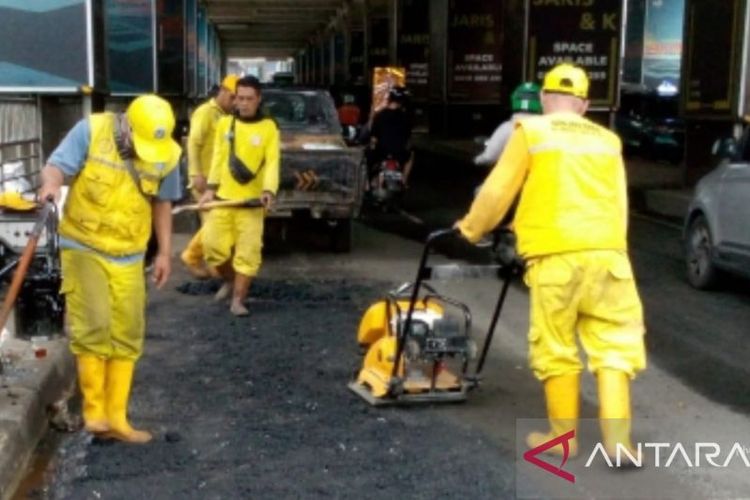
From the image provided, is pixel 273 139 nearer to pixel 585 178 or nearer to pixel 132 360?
pixel 132 360

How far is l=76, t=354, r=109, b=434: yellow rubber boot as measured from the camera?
20.3ft

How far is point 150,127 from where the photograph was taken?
240 inches

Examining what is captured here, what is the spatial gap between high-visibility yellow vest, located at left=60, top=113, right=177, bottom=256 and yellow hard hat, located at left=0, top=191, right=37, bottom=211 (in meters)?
2.09

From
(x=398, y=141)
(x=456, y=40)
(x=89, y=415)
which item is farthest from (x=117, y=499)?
(x=456, y=40)

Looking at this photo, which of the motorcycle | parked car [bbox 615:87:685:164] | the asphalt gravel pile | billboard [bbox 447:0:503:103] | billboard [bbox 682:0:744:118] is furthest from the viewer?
billboard [bbox 447:0:503:103]

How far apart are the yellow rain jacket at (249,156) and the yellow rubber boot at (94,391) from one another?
3418 mm

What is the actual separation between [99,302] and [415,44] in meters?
33.4

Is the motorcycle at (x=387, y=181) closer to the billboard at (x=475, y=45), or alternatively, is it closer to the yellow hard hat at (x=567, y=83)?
the yellow hard hat at (x=567, y=83)

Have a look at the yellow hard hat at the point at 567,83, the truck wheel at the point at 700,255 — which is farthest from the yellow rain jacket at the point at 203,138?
the yellow hard hat at the point at 567,83

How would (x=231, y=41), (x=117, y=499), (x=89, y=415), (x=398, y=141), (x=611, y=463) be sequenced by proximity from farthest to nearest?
(x=231, y=41)
(x=398, y=141)
(x=89, y=415)
(x=611, y=463)
(x=117, y=499)

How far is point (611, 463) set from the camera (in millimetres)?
5844

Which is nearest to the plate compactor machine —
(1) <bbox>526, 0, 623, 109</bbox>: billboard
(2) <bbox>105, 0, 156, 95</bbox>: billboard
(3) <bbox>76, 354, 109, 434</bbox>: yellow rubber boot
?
(3) <bbox>76, 354, 109, 434</bbox>: yellow rubber boot

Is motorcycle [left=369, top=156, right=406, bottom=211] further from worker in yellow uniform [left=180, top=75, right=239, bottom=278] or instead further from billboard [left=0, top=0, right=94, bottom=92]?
worker in yellow uniform [left=180, top=75, right=239, bottom=278]

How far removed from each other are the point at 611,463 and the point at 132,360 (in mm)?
2457
